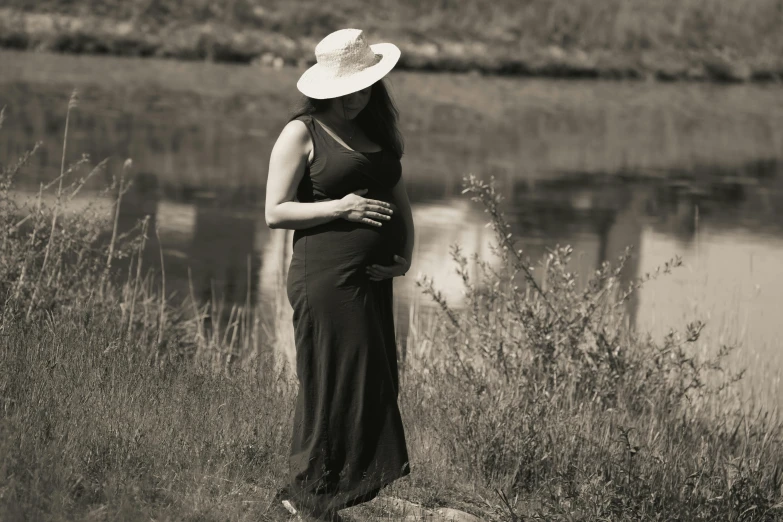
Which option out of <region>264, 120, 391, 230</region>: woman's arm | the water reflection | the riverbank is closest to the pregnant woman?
<region>264, 120, 391, 230</region>: woman's arm

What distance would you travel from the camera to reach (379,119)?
13.6ft

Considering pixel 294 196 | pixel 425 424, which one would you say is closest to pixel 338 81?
pixel 294 196

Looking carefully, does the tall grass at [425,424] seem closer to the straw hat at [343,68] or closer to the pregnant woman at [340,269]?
the pregnant woman at [340,269]

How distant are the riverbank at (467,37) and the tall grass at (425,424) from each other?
24.5 metres

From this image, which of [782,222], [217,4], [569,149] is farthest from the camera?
[217,4]

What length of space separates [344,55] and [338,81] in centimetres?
12

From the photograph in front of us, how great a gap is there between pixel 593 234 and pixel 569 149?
7.63 m

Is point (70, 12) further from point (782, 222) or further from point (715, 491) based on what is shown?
point (715, 491)

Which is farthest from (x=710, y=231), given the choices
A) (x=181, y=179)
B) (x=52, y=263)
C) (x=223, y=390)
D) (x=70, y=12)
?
(x=70, y=12)

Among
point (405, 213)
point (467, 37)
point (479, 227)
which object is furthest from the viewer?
point (467, 37)

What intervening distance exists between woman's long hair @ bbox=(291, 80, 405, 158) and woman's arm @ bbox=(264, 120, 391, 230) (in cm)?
17

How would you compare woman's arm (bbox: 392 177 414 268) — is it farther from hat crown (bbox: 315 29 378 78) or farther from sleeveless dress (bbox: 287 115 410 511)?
hat crown (bbox: 315 29 378 78)

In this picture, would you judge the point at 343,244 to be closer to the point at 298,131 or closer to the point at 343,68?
the point at 298,131

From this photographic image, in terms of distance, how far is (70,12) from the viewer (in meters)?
31.7
